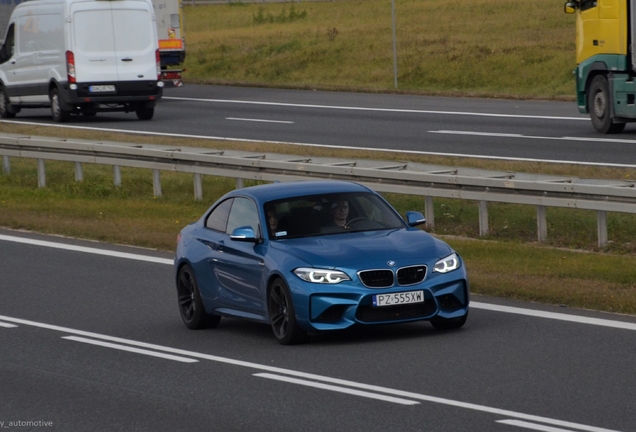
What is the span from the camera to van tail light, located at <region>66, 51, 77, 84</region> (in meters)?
32.7

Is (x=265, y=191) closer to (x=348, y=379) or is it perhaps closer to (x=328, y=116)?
(x=348, y=379)

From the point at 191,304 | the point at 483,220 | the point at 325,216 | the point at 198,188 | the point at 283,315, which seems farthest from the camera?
the point at 198,188

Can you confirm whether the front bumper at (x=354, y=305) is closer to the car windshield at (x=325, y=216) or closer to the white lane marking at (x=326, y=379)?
the white lane marking at (x=326, y=379)

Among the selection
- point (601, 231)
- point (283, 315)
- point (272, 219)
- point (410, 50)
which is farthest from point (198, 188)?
point (410, 50)

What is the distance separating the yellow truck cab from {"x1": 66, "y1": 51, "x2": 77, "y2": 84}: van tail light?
38.0 ft

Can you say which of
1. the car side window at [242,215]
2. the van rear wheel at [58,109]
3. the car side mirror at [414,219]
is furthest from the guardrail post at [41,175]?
the car side mirror at [414,219]

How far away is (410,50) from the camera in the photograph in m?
46.2

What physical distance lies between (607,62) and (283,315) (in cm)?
1665

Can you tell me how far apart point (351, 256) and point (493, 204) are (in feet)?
26.7

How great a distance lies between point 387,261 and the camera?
11.0 meters

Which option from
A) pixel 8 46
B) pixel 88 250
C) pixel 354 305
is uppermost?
pixel 8 46

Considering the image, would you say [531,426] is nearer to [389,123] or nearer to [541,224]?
[541,224]

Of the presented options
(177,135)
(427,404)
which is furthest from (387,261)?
(177,135)

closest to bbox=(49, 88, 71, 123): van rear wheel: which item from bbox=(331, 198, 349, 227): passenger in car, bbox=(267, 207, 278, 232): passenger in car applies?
bbox=(267, 207, 278, 232): passenger in car
